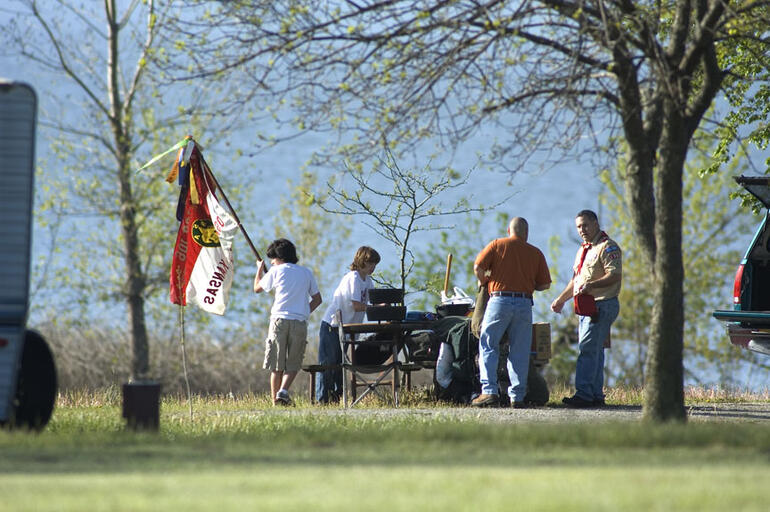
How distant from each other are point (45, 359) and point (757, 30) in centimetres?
714

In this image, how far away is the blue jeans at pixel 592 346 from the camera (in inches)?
542

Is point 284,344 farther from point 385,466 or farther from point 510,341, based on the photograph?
point 385,466

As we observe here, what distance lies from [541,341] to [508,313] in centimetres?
155

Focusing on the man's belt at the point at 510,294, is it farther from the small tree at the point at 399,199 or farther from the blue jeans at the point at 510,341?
the small tree at the point at 399,199

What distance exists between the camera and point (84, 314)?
29.8 metres

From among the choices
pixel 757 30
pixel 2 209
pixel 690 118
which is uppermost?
pixel 757 30

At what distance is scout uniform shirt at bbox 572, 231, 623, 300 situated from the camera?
1366cm

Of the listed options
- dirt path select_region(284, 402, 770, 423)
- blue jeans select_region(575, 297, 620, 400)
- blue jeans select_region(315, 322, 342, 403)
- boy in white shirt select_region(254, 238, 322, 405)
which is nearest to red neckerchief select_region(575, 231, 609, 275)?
blue jeans select_region(575, 297, 620, 400)

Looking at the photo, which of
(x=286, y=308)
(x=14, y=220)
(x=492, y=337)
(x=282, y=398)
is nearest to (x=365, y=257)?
(x=286, y=308)

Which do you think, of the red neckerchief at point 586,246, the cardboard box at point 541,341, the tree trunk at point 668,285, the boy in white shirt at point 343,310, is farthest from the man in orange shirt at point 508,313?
the tree trunk at point 668,285

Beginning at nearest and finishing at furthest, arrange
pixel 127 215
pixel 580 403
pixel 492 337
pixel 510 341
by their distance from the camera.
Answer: pixel 492 337
pixel 510 341
pixel 580 403
pixel 127 215

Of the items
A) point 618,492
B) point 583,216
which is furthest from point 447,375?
point 618,492

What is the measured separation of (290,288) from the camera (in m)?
15.0

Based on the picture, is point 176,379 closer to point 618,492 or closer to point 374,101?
point 374,101
